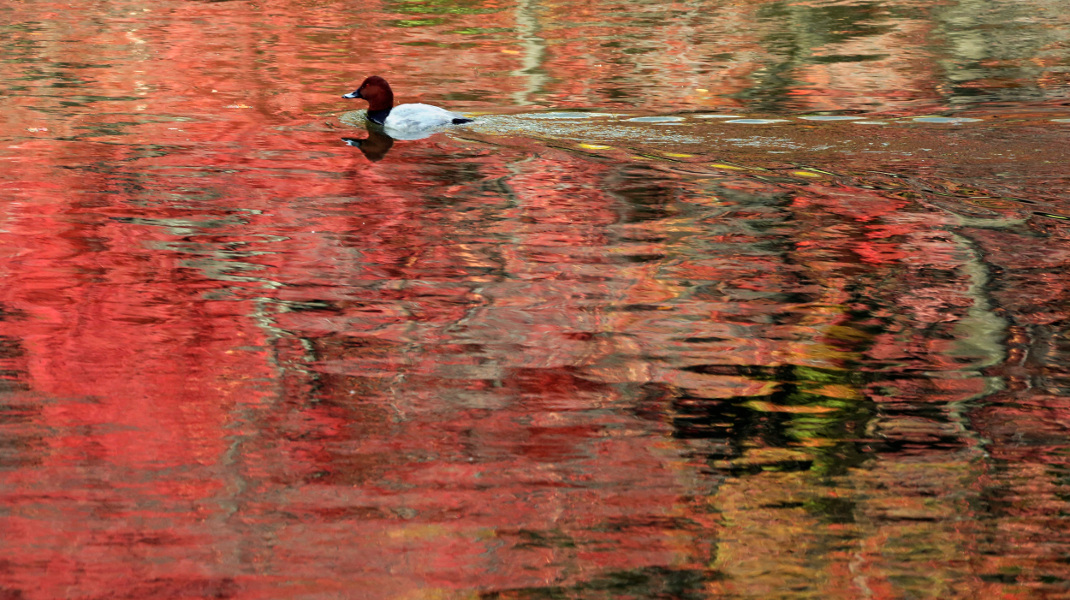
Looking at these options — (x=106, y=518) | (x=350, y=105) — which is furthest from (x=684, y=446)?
(x=350, y=105)

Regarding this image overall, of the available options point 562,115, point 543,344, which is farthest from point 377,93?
point 543,344

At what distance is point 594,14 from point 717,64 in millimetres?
5145

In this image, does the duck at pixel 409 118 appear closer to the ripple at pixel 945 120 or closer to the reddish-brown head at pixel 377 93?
the reddish-brown head at pixel 377 93

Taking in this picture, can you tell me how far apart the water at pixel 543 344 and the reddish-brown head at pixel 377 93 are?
0.86ft

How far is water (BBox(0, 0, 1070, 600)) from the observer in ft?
12.4

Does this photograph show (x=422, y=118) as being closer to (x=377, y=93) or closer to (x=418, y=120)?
(x=418, y=120)

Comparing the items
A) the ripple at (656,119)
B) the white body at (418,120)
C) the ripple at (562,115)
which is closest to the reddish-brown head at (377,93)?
the white body at (418,120)

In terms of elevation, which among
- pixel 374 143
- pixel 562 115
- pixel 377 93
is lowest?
pixel 374 143

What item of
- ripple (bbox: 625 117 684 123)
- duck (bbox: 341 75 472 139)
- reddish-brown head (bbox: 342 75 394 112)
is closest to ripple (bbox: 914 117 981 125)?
ripple (bbox: 625 117 684 123)

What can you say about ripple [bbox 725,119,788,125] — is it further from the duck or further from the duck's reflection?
the duck's reflection

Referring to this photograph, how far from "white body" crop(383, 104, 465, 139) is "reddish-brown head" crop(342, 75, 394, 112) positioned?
0.44m

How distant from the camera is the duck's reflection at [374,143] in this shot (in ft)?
31.9

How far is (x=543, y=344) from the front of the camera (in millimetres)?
5582

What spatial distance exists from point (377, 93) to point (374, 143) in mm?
782
